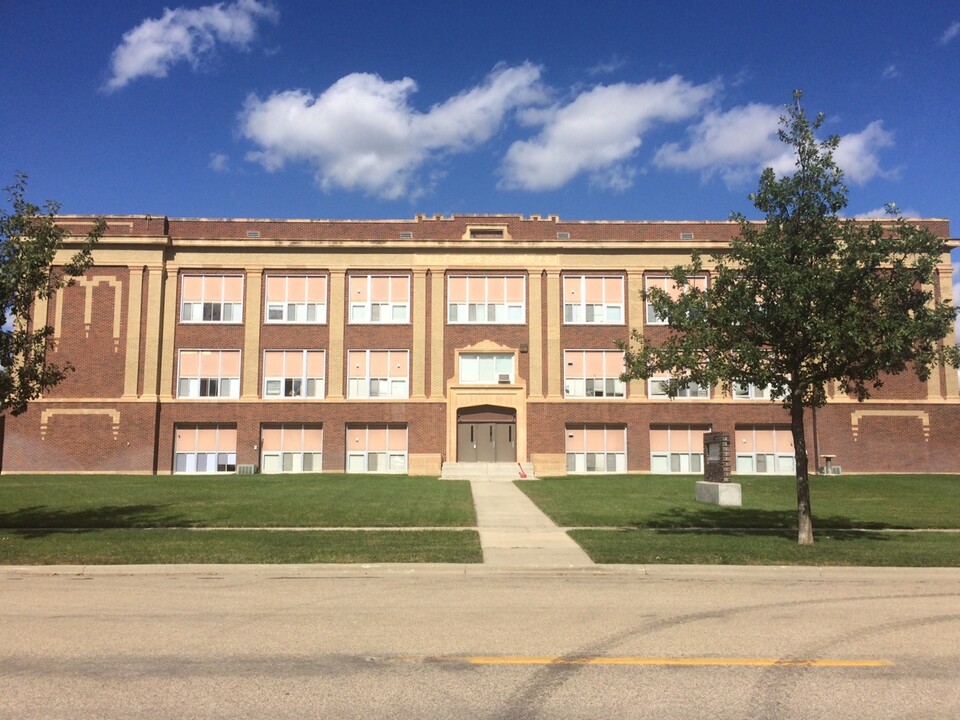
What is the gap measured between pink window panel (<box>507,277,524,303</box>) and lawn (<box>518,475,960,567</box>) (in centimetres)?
1297

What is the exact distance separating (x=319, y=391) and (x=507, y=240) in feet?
42.5

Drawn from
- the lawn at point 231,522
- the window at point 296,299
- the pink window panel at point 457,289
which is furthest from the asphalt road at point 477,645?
the pink window panel at point 457,289

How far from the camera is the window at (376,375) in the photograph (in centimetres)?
4091

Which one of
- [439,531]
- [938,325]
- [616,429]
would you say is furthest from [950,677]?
[616,429]

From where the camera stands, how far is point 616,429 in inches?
1618

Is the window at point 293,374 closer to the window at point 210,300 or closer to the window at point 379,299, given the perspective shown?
the window at point 210,300

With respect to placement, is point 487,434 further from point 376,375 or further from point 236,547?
point 236,547

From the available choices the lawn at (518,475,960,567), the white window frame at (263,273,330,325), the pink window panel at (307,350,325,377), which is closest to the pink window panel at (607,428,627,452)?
the lawn at (518,475,960,567)

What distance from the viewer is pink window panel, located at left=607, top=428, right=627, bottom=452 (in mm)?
40938

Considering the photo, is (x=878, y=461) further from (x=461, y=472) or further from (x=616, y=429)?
(x=461, y=472)

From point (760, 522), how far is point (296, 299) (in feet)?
96.5

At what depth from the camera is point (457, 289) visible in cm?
4188

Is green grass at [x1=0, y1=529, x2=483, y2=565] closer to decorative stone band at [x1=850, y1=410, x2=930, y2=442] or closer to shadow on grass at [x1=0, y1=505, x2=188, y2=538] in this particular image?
shadow on grass at [x1=0, y1=505, x2=188, y2=538]

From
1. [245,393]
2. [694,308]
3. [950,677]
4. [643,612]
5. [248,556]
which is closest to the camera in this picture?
[950,677]
